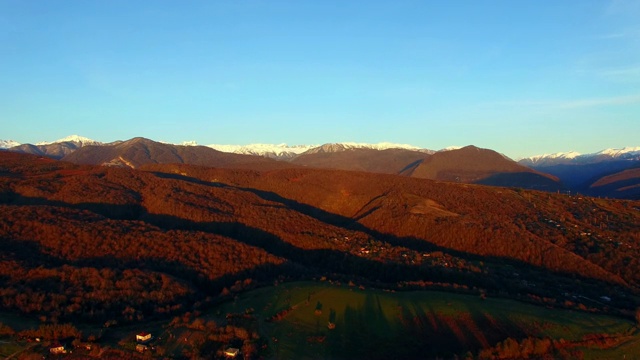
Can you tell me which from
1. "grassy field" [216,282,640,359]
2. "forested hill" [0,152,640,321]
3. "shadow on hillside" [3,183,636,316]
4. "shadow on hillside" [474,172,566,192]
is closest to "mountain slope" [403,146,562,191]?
"shadow on hillside" [474,172,566,192]

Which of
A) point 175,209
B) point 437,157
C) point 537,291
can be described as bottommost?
point 537,291

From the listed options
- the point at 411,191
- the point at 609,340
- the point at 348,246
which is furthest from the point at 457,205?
the point at 609,340

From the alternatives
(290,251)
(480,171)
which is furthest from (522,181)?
(290,251)

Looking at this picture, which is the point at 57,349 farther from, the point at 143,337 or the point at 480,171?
the point at 480,171

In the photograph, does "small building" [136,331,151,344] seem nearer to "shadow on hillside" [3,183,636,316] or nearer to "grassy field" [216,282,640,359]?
"grassy field" [216,282,640,359]

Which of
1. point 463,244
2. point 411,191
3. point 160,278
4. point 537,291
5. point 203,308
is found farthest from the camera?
point 411,191

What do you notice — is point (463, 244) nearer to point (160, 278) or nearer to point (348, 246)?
point (348, 246)

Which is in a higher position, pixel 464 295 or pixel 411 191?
pixel 411 191
